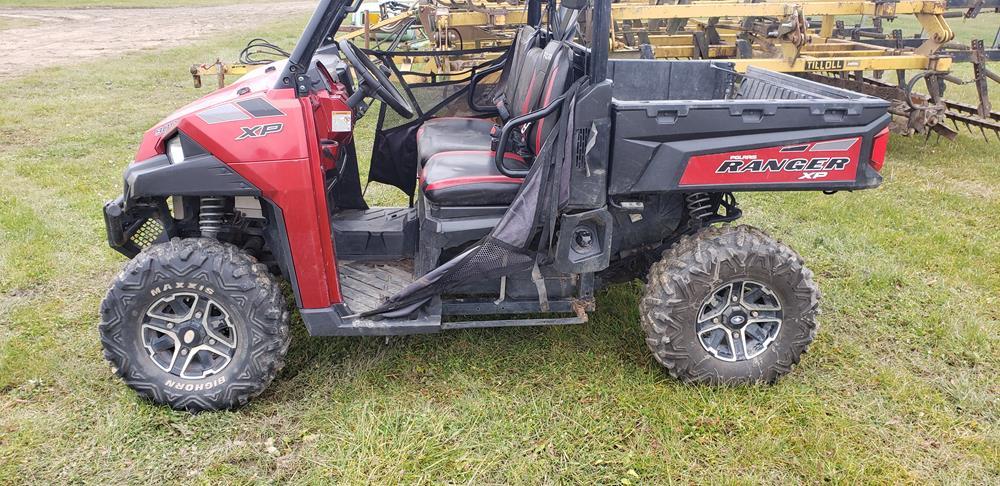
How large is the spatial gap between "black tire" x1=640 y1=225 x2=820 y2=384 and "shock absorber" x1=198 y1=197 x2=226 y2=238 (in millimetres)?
1935

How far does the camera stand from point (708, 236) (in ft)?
10.4

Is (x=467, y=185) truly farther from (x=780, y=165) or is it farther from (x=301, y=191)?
(x=780, y=165)

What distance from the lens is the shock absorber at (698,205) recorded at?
3.30m

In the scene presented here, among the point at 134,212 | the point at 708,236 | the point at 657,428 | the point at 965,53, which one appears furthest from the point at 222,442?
the point at 965,53

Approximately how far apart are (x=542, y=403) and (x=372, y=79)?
66.0 inches

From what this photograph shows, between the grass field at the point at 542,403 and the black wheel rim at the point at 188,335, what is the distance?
0.73 feet

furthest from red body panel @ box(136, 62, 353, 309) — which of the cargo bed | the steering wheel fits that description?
the cargo bed

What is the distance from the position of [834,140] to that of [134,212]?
3.08 meters

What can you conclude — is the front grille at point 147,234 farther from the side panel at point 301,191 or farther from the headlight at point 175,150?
the side panel at point 301,191

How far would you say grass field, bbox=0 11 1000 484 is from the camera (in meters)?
2.79

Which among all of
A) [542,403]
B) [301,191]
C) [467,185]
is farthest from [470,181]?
[542,403]

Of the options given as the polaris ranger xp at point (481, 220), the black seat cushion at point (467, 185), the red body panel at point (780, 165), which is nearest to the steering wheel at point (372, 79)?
the polaris ranger xp at point (481, 220)

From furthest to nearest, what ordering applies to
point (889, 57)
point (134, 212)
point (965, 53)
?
point (965, 53), point (889, 57), point (134, 212)

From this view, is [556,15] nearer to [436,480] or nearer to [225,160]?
[225,160]
